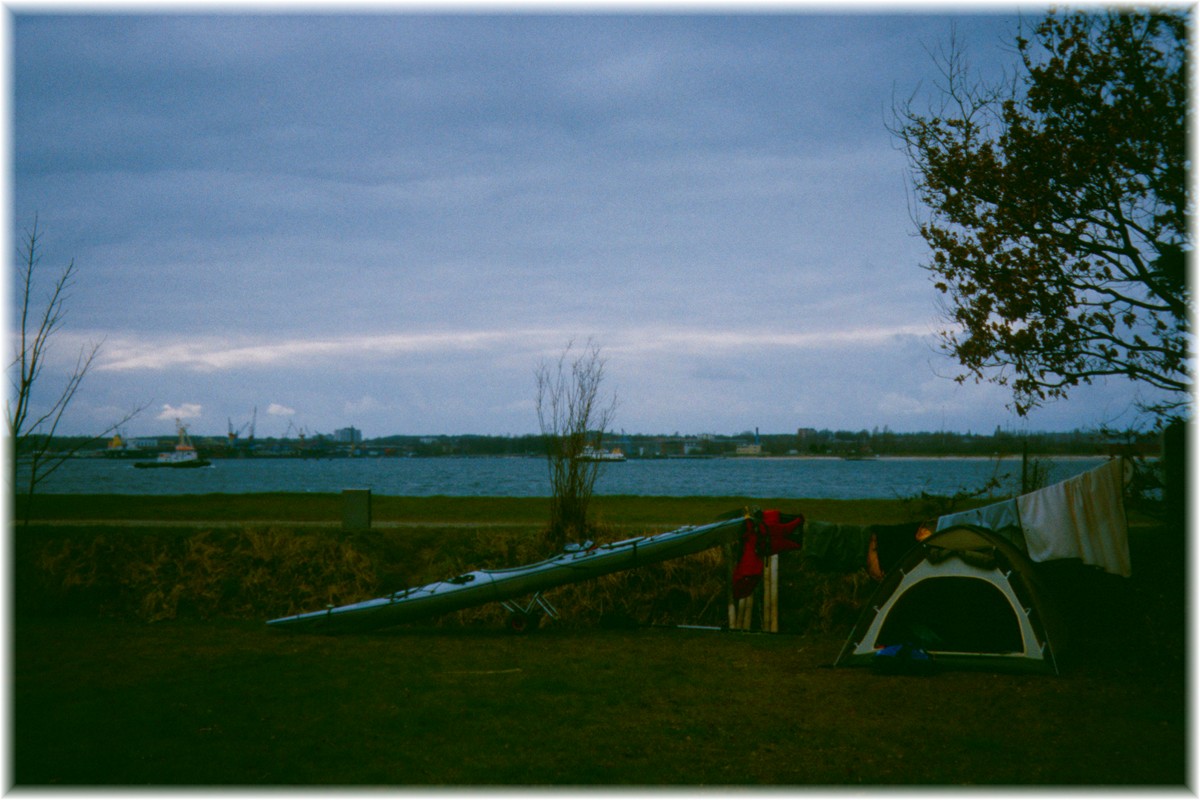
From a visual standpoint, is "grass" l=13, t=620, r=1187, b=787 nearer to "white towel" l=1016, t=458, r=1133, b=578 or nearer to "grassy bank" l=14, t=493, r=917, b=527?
"white towel" l=1016, t=458, r=1133, b=578

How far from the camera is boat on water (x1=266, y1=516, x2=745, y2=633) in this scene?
44.5 ft

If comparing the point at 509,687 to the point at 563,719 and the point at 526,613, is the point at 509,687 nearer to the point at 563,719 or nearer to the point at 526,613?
the point at 563,719

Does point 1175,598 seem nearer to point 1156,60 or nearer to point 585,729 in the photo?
point 1156,60

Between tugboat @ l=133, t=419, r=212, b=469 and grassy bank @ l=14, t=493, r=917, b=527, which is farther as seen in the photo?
tugboat @ l=133, t=419, r=212, b=469

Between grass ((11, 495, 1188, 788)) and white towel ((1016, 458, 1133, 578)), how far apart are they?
918 millimetres

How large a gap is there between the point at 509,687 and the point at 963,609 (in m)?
5.97

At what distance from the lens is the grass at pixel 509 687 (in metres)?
7.12

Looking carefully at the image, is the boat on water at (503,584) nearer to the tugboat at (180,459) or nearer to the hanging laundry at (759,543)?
the hanging laundry at (759,543)

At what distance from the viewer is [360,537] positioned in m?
17.9

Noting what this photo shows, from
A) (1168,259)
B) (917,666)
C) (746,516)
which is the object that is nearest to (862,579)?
(746,516)

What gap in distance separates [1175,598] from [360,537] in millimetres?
13498

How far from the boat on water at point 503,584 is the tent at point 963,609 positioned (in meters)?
3.11

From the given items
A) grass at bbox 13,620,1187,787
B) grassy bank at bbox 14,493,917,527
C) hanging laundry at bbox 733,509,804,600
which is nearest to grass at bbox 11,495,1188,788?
grass at bbox 13,620,1187,787

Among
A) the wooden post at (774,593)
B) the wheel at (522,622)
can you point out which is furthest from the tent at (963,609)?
the wheel at (522,622)
